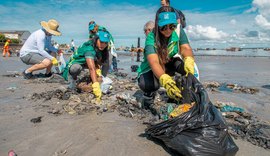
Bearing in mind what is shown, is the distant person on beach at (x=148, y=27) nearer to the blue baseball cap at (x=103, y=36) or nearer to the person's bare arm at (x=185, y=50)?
the blue baseball cap at (x=103, y=36)

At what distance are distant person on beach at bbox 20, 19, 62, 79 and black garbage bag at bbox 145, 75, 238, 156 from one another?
4.54 meters

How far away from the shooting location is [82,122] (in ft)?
9.39

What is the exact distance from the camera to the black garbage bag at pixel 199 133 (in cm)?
185

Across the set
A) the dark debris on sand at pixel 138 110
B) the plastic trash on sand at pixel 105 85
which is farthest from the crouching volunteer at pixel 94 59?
the dark debris on sand at pixel 138 110

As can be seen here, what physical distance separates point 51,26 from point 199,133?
195 inches

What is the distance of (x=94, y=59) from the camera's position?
4.12m

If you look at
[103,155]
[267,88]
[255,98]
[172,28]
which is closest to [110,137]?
[103,155]

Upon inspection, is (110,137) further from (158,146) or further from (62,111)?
(62,111)

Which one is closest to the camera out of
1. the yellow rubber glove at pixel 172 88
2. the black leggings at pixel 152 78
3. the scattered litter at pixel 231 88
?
the yellow rubber glove at pixel 172 88

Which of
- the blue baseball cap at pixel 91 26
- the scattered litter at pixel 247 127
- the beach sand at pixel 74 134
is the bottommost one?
the scattered litter at pixel 247 127

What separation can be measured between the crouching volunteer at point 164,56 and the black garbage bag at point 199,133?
40cm

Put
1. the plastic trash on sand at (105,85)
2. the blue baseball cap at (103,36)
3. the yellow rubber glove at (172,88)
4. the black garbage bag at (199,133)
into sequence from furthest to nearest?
the plastic trash on sand at (105,85), the blue baseball cap at (103,36), the yellow rubber glove at (172,88), the black garbage bag at (199,133)

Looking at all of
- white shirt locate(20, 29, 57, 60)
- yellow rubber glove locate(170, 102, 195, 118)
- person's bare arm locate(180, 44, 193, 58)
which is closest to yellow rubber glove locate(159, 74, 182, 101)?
yellow rubber glove locate(170, 102, 195, 118)

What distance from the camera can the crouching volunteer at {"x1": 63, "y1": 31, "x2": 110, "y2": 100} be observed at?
3768 millimetres
